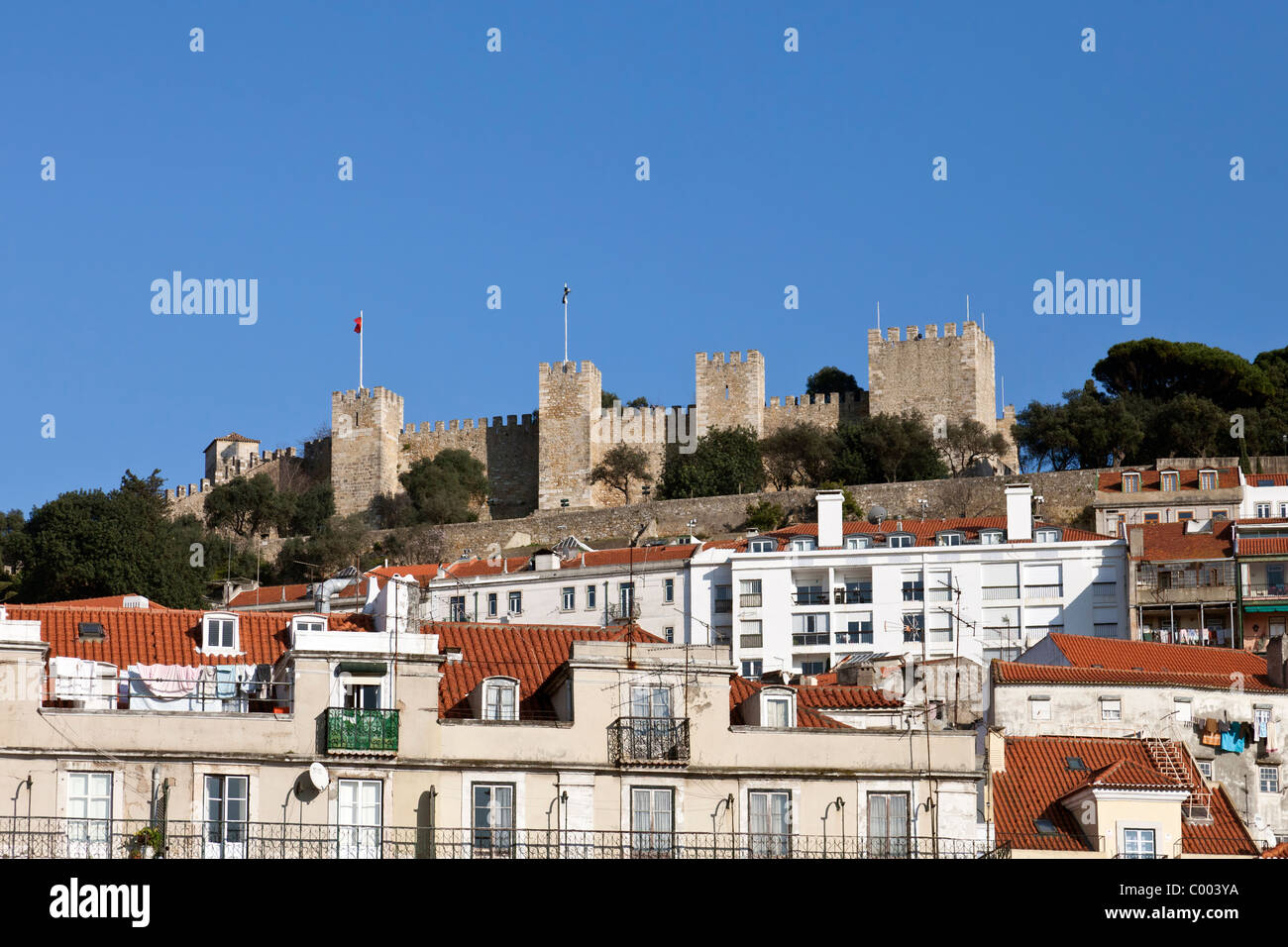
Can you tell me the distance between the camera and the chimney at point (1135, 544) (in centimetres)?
5809

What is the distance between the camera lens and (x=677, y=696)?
27281mm

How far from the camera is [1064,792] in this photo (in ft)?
106

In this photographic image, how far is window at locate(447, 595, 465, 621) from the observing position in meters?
58.1

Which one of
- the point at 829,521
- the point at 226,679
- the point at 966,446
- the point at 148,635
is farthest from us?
the point at 966,446

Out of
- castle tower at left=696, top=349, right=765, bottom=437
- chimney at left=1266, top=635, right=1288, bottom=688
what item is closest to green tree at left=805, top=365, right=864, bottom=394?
castle tower at left=696, top=349, right=765, bottom=437

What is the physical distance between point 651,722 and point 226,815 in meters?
4.91

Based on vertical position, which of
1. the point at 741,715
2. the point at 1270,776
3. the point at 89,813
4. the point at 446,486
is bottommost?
the point at 1270,776

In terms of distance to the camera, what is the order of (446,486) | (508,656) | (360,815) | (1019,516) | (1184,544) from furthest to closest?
(446,486) → (1019,516) → (1184,544) → (508,656) → (360,815)

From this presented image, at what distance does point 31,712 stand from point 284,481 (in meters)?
73.1

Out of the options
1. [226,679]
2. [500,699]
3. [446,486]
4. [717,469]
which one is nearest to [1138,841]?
[500,699]

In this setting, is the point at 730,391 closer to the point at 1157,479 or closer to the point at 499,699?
the point at 1157,479

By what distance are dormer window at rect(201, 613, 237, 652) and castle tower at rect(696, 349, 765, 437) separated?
5913 centimetres

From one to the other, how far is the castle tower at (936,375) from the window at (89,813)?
208 ft
